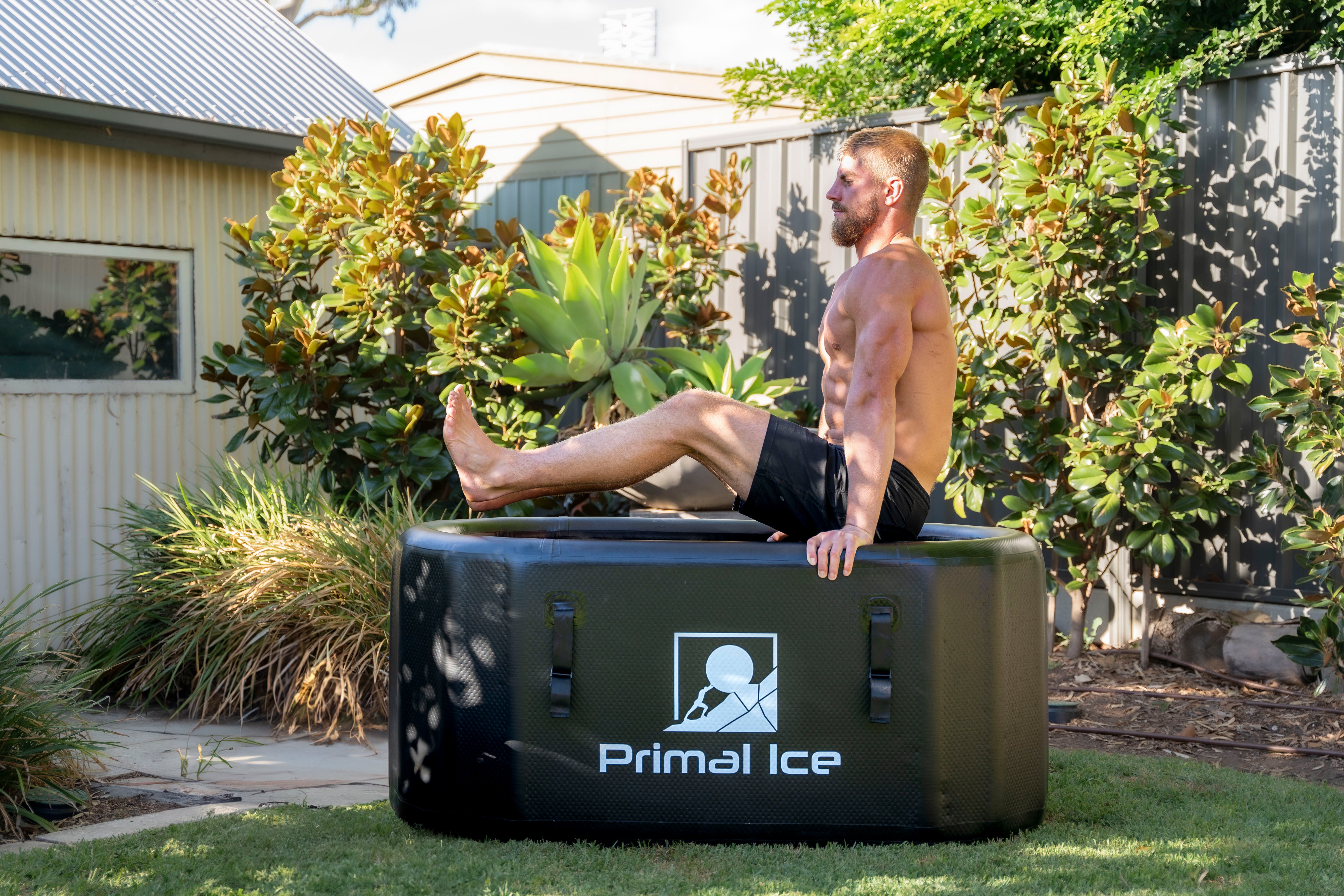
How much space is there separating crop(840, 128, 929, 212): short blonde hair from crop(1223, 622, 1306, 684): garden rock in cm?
278

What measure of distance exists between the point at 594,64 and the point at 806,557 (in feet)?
25.2

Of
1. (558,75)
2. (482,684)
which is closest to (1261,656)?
(482,684)

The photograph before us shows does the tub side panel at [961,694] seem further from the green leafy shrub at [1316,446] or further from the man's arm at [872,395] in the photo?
the green leafy shrub at [1316,446]

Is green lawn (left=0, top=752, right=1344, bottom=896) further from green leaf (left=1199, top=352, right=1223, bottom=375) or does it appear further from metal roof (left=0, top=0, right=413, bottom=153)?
metal roof (left=0, top=0, right=413, bottom=153)

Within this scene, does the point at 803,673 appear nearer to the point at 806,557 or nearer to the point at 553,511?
the point at 806,557

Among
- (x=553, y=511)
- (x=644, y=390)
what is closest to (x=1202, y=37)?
(x=644, y=390)

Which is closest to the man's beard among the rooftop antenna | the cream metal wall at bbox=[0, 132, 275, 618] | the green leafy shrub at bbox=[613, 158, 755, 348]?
the green leafy shrub at bbox=[613, 158, 755, 348]

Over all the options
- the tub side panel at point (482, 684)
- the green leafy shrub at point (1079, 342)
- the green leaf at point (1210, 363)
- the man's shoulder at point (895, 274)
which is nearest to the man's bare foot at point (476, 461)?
→ the tub side panel at point (482, 684)

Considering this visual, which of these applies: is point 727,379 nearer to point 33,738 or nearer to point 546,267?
point 546,267

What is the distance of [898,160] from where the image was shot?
3.43m

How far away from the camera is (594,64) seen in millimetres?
9914

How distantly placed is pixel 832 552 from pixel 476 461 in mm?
1060

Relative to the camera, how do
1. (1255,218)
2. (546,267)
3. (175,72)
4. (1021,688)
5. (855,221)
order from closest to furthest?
(1021,688)
(855,221)
(1255,218)
(546,267)
(175,72)

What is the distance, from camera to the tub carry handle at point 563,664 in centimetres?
297
